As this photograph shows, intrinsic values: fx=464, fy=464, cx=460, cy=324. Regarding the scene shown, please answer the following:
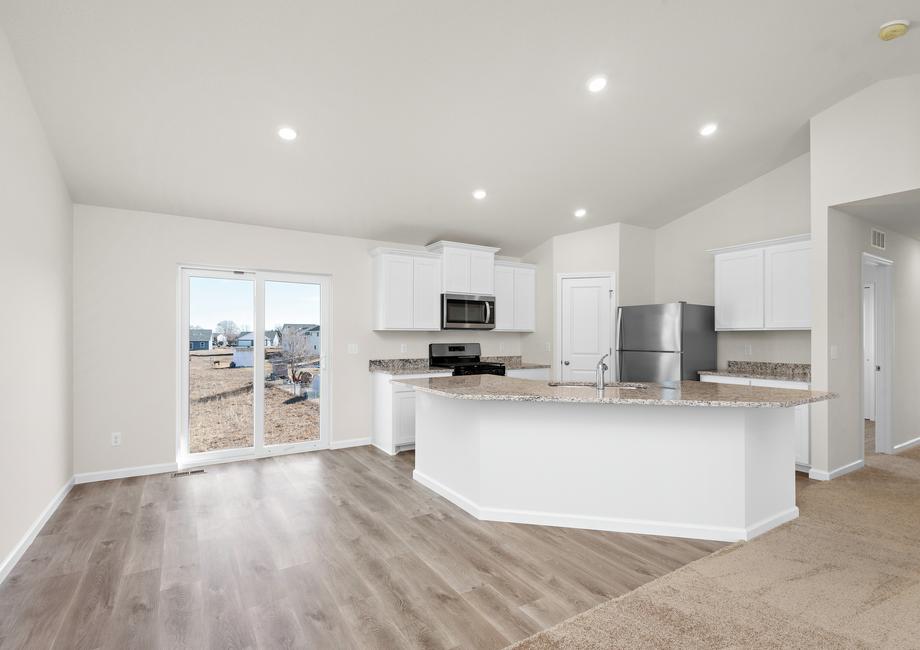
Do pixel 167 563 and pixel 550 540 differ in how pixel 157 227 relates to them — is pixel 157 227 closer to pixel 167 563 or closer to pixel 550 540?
pixel 167 563

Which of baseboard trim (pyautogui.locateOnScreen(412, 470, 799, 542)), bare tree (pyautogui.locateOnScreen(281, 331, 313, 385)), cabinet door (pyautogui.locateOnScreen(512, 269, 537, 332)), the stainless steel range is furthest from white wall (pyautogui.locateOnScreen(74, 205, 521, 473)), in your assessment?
baseboard trim (pyautogui.locateOnScreen(412, 470, 799, 542))

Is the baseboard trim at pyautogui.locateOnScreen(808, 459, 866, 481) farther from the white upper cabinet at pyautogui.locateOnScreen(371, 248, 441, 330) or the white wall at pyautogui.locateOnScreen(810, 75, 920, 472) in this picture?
the white upper cabinet at pyautogui.locateOnScreen(371, 248, 441, 330)

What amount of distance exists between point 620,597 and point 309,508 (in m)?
2.24

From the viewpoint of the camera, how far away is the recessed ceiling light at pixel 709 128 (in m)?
3.93

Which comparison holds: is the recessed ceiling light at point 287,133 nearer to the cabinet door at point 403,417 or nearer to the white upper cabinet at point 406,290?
the white upper cabinet at point 406,290

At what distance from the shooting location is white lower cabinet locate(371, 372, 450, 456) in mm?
4992

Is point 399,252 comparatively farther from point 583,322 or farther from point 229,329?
point 583,322

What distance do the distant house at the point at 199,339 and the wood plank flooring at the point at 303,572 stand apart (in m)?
1.44

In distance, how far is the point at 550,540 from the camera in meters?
2.87

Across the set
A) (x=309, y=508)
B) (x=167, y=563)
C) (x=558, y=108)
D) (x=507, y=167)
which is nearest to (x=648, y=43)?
(x=558, y=108)

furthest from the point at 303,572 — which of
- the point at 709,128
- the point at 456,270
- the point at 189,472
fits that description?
the point at 709,128

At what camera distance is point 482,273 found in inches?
228

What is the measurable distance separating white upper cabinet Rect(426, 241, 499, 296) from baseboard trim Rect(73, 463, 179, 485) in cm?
332

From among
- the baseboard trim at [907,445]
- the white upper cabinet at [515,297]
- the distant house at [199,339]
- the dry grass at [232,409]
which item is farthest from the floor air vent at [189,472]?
the baseboard trim at [907,445]
